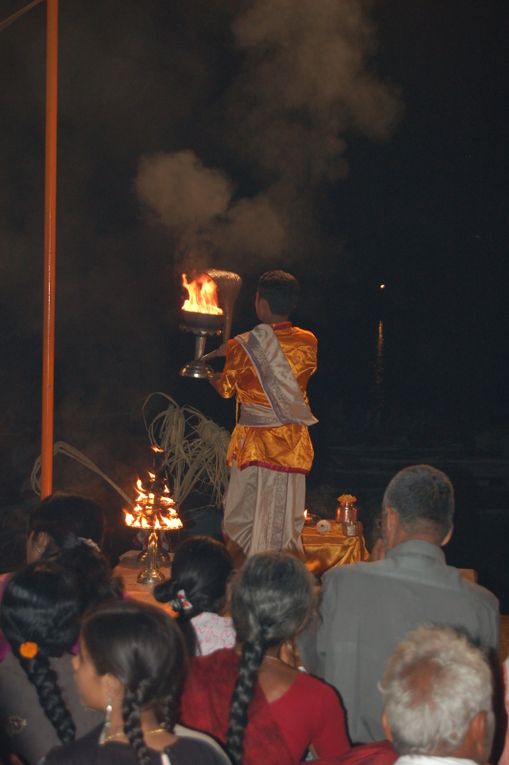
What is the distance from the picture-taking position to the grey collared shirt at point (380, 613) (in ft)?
9.41

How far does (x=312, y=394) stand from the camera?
20.1 meters

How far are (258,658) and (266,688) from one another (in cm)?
7

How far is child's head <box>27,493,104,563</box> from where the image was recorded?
3582mm

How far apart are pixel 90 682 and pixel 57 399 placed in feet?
38.6

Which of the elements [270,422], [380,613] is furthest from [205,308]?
[380,613]

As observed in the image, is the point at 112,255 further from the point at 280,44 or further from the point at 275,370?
the point at 275,370

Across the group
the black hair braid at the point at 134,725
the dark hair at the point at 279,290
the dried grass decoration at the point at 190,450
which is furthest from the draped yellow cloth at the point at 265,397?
the black hair braid at the point at 134,725

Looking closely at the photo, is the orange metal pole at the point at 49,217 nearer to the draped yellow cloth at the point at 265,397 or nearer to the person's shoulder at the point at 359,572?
the draped yellow cloth at the point at 265,397

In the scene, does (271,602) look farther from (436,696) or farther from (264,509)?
(264,509)

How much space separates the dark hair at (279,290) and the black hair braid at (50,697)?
319 centimetres

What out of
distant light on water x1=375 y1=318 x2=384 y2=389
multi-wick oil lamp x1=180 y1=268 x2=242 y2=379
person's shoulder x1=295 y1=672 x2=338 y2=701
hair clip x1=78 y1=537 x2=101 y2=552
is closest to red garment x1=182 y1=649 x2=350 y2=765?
person's shoulder x1=295 y1=672 x2=338 y2=701

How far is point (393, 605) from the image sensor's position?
9.47 feet

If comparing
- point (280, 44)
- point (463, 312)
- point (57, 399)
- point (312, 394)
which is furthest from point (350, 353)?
point (280, 44)

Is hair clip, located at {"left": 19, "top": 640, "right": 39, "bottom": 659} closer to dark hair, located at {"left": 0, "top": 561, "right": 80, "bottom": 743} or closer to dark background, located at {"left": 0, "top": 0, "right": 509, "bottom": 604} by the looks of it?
dark hair, located at {"left": 0, "top": 561, "right": 80, "bottom": 743}
